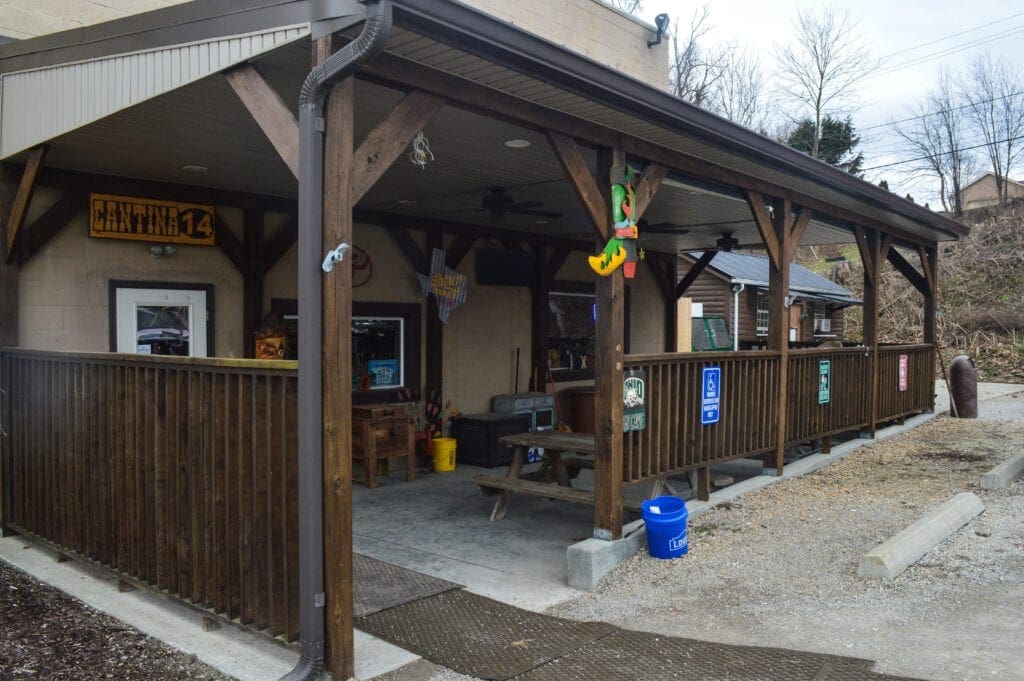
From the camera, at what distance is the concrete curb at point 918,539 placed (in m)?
4.80

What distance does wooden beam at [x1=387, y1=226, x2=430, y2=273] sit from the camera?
27.8ft

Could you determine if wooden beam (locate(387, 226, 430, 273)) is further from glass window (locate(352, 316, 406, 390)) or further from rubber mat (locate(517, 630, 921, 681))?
rubber mat (locate(517, 630, 921, 681))

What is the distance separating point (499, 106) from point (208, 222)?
349cm

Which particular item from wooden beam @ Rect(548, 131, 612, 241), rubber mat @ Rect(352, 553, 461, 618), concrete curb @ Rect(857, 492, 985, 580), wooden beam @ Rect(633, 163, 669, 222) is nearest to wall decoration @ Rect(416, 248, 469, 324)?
wooden beam @ Rect(633, 163, 669, 222)

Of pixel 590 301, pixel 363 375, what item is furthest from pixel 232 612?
pixel 590 301

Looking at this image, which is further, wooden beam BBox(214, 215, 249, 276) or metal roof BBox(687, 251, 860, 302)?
metal roof BBox(687, 251, 860, 302)

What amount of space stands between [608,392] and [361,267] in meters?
3.69

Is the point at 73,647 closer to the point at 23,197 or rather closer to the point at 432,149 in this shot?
the point at 23,197

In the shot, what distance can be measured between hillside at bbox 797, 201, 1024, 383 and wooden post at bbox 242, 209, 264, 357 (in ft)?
62.9

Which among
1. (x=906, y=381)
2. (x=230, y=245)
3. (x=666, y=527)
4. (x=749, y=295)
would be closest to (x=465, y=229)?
(x=230, y=245)

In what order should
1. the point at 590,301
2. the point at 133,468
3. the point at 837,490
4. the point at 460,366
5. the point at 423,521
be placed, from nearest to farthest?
the point at 133,468 < the point at 423,521 < the point at 837,490 < the point at 460,366 < the point at 590,301

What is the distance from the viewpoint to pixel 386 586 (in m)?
4.85

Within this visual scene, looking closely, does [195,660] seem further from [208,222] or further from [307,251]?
[208,222]

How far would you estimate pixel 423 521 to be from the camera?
21.2 ft
